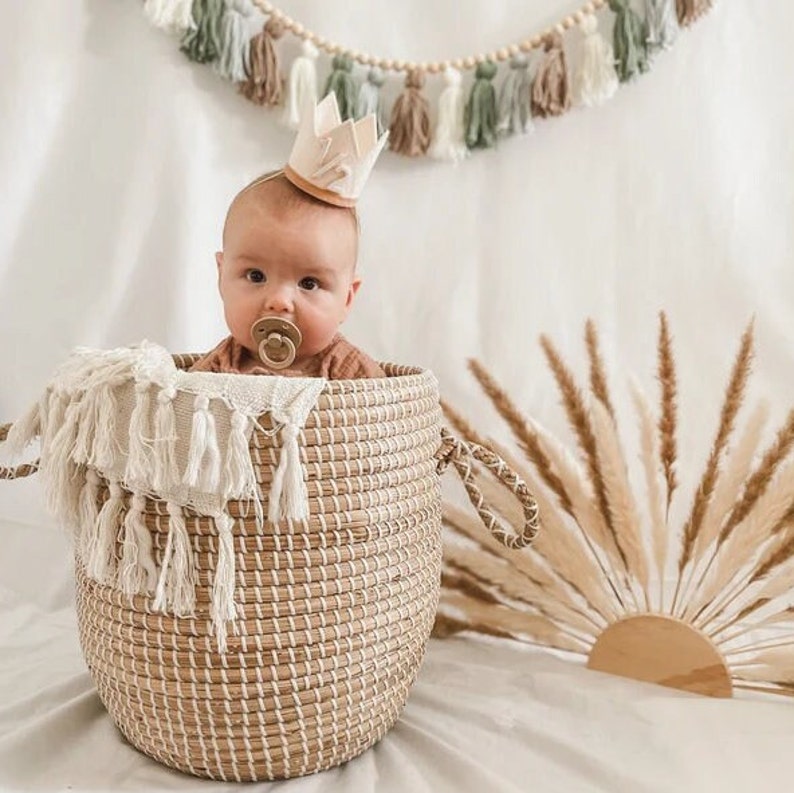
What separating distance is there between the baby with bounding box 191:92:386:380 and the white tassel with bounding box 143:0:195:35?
325 millimetres

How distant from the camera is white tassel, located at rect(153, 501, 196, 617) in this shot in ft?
2.27

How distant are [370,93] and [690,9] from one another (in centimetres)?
38

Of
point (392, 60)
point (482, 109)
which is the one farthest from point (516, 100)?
point (392, 60)

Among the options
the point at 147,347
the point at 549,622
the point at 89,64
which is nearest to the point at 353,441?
the point at 147,347

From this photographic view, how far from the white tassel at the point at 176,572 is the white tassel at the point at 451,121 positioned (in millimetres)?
608

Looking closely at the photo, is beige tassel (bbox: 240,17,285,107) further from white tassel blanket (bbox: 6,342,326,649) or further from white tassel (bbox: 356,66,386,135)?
white tassel blanket (bbox: 6,342,326,649)

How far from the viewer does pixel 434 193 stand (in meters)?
1.14

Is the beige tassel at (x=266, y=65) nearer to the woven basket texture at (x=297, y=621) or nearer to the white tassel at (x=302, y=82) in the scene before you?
the white tassel at (x=302, y=82)

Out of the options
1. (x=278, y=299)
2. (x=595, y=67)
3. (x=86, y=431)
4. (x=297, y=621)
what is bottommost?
(x=297, y=621)

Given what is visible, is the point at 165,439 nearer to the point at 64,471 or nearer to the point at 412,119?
the point at 64,471

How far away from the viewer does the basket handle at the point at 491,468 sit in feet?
2.91

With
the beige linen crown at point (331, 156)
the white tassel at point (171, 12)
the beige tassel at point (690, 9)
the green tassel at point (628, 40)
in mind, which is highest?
the beige tassel at point (690, 9)

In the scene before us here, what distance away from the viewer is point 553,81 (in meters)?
1.06

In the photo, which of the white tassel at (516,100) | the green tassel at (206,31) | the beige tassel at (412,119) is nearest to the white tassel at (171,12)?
the green tassel at (206,31)
